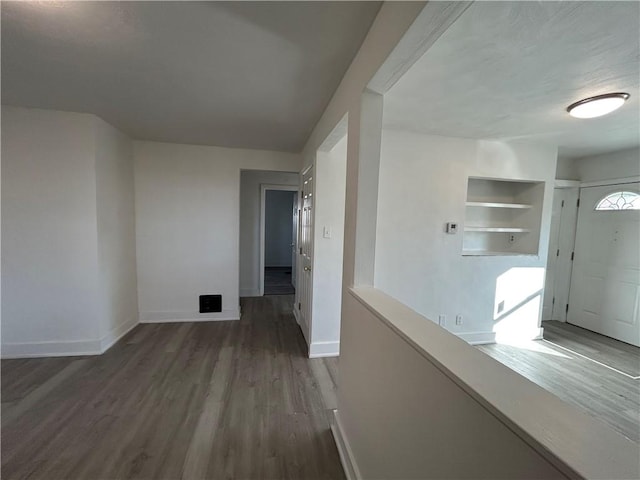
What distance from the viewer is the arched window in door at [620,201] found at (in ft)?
10.7

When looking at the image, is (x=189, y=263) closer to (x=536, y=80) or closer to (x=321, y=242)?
(x=321, y=242)

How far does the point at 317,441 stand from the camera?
5.71 feet

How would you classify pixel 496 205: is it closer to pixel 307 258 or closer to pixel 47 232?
pixel 307 258

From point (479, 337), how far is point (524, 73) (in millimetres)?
2779

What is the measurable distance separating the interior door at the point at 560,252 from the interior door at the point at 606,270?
0.07m

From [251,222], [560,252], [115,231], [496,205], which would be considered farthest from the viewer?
[251,222]

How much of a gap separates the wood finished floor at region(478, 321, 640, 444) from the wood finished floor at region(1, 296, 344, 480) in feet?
6.10

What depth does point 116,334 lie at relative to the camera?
3.01 m

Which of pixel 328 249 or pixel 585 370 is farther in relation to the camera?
pixel 328 249

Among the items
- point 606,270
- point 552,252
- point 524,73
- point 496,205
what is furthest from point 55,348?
point 606,270

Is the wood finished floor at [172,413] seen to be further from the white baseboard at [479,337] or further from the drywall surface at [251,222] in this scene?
the drywall surface at [251,222]

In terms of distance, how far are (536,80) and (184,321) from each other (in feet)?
14.1

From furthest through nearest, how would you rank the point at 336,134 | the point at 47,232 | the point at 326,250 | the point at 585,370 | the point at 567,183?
1. the point at 567,183
2. the point at 326,250
3. the point at 585,370
4. the point at 47,232
5. the point at 336,134

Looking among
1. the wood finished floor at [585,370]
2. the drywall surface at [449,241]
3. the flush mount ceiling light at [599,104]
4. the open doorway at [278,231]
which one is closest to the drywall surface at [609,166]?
the drywall surface at [449,241]
